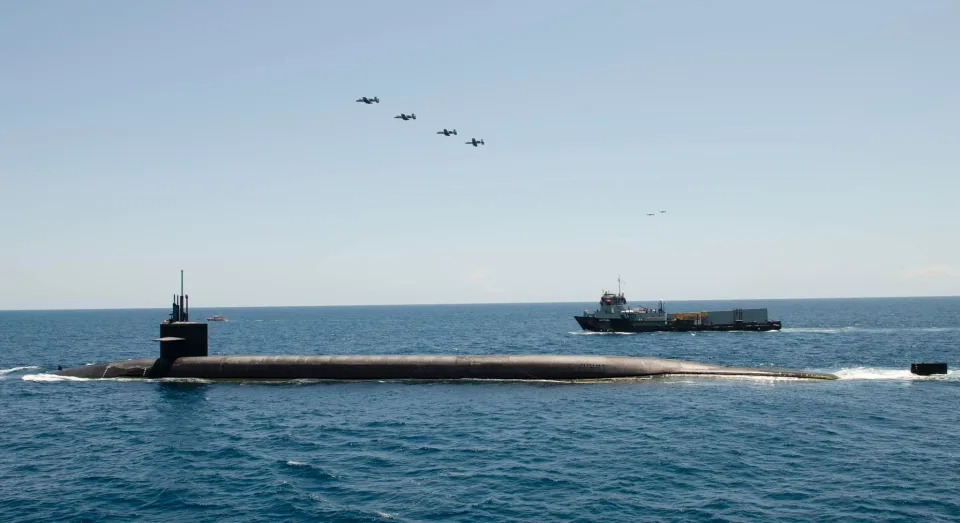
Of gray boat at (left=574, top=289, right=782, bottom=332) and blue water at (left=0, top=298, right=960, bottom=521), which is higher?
gray boat at (left=574, top=289, right=782, bottom=332)

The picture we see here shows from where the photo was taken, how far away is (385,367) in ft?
194

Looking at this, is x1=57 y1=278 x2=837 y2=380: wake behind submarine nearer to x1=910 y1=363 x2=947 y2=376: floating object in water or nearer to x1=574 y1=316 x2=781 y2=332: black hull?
x1=910 y1=363 x2=947 y2=376: floating object in water

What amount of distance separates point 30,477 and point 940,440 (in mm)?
44536

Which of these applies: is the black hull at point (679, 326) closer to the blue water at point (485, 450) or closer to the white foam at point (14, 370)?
the blue water at point (485, 450)

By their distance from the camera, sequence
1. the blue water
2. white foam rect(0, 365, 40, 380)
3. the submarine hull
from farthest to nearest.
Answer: white foam rect(0, 365, 40, 380)
the submarine hull
the blue water

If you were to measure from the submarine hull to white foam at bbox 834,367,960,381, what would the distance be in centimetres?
293

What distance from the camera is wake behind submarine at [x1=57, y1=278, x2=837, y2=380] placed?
57.3 m

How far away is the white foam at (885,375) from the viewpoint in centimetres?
5721

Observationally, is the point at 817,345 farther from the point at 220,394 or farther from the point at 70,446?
the point at 70,446

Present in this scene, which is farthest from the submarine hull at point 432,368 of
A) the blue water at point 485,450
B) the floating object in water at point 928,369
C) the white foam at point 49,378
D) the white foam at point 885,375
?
the floating object in water at point 928,369

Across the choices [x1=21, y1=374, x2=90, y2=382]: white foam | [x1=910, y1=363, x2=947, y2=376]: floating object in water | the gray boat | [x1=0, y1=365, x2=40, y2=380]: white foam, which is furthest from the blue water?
the gray boat

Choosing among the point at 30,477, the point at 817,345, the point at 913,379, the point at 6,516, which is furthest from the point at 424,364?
the point at 817,345

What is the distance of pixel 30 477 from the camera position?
103ft

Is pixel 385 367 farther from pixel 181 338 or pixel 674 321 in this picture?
pixel 674 321
